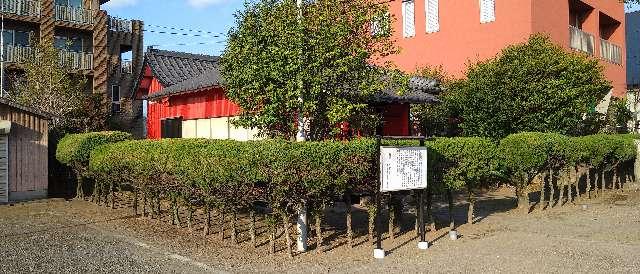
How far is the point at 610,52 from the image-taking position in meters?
27.1

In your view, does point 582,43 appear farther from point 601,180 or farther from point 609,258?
point 609,258

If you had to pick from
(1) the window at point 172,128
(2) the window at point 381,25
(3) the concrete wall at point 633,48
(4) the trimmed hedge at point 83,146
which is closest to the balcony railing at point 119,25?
(1) the window at point 172,128

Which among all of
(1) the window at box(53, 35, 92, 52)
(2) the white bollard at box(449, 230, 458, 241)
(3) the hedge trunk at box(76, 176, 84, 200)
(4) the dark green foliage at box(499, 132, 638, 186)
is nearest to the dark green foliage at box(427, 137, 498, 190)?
(2) the white bollard at box(449, 230, 458, 241)

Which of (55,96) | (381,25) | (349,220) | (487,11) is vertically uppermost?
(487,11)

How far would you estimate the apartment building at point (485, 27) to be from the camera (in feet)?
66.2

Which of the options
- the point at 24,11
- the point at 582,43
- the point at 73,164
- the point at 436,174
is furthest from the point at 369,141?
the point at 24,11

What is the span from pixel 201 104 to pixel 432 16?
1181cm

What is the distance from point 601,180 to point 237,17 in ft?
40.4

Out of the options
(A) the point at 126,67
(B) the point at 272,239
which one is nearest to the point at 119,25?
(A) the point at 126,67

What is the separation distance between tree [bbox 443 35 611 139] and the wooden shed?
13.0 m

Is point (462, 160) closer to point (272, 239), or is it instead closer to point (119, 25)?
point (272, 239)

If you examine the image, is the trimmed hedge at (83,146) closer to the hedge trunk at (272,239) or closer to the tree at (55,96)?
the tree at (55,96)

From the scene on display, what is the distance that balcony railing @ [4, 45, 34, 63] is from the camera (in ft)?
84.6

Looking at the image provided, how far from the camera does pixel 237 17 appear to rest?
929cm
